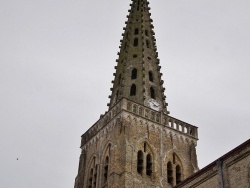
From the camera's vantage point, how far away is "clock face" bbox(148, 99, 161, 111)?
3291 cm

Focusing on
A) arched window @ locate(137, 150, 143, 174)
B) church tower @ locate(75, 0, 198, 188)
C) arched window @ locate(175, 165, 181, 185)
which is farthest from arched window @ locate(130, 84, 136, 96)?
arched window @ locate(175, 165, 181, 185)

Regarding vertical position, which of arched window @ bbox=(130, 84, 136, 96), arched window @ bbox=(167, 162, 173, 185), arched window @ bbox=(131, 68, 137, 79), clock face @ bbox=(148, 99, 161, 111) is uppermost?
arched window @ bbox=(131, 68, 137, 79)

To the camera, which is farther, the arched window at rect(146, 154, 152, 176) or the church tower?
the arched window at rect(146, 154, 152, 176)

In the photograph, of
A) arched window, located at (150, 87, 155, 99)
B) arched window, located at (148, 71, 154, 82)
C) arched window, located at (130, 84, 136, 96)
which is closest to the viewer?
arched window, located at (130, 84, 136, 96)

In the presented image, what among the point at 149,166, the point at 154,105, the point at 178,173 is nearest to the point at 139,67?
the point at 154,105

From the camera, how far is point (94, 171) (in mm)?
31031

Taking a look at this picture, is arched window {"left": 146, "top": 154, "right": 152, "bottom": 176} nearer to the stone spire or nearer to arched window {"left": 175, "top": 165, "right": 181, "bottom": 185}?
arched window {"left": 175, "top": 165, "right": 181, "bottom": 185}

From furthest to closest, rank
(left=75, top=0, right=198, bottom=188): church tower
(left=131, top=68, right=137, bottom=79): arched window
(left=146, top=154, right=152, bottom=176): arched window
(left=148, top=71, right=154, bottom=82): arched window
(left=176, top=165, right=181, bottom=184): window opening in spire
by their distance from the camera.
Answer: (left=148, top=71, right=154, bottom=82): arched window, (left=131, top=68, right=137, bottom=79): arched window, (left=176, top=165, right=181, bottom=184): window opening in spire, (left=146, top=154, right=152, bottom=176): arched window, (left=75, top=0, right=198, bottom=188): church tower

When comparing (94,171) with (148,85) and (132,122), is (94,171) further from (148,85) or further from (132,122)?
(148,85)

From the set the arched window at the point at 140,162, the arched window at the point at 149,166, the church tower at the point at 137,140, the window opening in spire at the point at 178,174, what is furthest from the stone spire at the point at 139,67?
the window opening in spire at the point at 178,174

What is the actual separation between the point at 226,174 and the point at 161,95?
15262 millimetres

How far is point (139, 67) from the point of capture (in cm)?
3547

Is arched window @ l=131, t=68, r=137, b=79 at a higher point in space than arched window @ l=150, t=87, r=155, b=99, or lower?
higher

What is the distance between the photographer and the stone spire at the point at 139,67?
33.7 m
